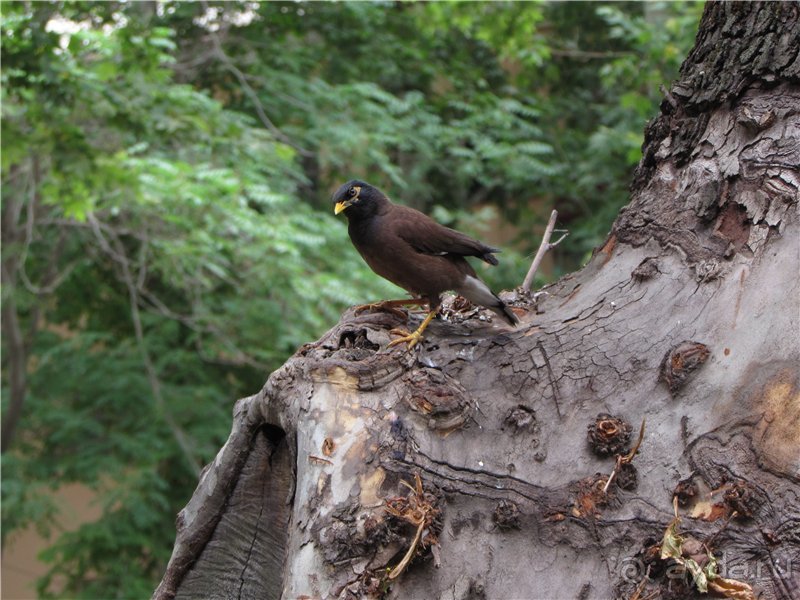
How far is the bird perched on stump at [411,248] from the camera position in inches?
136

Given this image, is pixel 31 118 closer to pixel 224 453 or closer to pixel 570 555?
pixel 224 453

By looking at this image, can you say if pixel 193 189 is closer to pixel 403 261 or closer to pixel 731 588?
pixel 403 261

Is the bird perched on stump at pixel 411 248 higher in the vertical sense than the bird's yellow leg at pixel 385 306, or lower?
higher

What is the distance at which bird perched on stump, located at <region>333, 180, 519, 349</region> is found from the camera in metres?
3.46

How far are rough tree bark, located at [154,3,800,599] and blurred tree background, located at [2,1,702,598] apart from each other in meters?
3.90

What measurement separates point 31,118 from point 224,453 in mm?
4017

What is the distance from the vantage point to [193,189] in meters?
7.03

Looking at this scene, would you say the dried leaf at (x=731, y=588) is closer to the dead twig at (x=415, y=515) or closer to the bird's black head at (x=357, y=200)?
the dead twig at (x=415, y=515)

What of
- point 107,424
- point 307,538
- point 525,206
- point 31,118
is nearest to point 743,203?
point 307,538

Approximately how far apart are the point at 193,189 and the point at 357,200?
3576 millimetres

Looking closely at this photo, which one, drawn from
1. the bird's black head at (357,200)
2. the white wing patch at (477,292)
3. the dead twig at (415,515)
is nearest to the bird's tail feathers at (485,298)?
the white wing patch at (477,292)

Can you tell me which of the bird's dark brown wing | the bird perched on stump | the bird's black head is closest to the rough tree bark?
the bird perched on stump

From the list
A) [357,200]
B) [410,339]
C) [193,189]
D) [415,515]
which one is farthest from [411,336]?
[193,189]

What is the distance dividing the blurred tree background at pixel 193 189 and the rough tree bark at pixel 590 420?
154 inches
